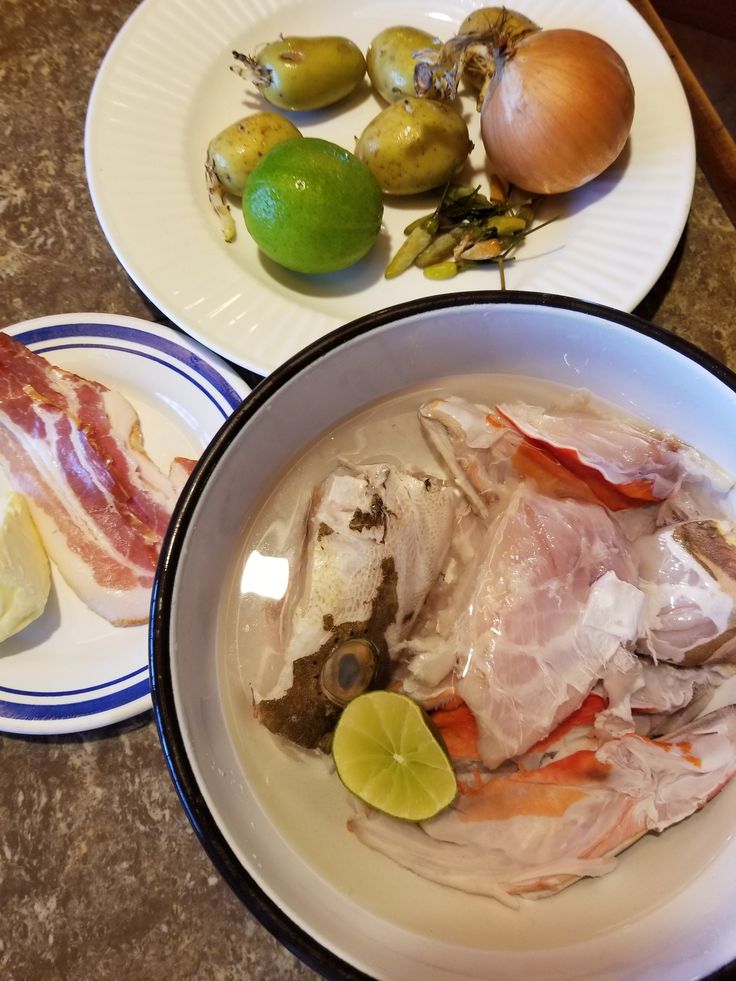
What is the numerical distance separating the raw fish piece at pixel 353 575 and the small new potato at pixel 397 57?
74cm

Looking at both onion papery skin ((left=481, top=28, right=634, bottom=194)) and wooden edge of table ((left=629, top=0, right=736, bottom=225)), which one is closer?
onion papery skin ((left=481, top=28, right=634, bottom=194))

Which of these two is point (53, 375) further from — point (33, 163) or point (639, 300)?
point (639, 300)

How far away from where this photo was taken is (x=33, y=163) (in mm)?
1214

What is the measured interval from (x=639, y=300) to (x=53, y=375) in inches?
33.5

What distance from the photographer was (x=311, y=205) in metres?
0.99

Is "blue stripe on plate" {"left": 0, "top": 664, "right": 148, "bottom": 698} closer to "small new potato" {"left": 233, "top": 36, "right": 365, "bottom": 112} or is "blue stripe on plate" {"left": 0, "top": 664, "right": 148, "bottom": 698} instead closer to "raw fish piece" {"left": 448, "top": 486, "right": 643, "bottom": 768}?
"raw fish piece" {"left": 448, "top": 486, "right": 643, "bottom": 768}

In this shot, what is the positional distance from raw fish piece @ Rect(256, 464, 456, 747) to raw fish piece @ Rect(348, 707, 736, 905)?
136 mm

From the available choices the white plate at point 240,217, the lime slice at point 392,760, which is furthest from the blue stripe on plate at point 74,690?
the white plate at point 240,217

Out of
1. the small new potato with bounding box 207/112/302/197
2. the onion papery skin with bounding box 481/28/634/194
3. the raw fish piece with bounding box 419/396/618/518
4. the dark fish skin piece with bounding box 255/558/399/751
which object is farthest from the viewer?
the small new potato with bounding box 207/112/302/197

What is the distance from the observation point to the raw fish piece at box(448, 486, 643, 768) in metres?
0.75

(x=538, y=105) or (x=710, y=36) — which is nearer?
(x=538, y=105)

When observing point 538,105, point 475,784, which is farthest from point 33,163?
point 475,784

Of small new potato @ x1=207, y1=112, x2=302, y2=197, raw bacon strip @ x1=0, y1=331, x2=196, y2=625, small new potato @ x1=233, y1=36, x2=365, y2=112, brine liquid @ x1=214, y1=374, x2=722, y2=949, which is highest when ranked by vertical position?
small new potato @ x1=233, y1=36, x2=365, y2=112

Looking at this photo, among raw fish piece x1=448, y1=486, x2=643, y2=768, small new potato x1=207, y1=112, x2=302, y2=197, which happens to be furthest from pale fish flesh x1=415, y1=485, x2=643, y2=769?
small new potato x1=207, y1=112, x2=302, y2=197
